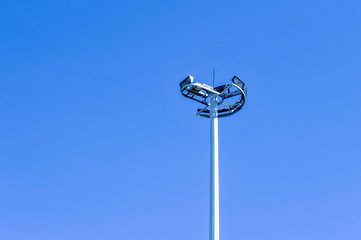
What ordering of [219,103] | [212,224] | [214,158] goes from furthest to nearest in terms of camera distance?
1. [219,103]
2. [214,158]
3. [212,224]

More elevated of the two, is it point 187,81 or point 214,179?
point 187,81

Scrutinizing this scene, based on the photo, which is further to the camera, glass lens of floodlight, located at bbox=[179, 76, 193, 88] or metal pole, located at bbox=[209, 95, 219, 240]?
glass lens of floodlight, located at bbox=[179, 76, 193, 88]

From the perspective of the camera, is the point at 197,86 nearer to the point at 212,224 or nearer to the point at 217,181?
the point at 217,181

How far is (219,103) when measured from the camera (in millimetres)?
48844

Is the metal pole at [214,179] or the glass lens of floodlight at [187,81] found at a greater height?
the glass lens of floodlight at [187,81]

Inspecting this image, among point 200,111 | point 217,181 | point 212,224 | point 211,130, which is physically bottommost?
point 212,224

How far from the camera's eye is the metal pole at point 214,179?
41562mm

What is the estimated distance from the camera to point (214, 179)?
44.0 meters

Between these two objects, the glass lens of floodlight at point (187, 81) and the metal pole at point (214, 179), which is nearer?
the metal pole at point (214, 179)

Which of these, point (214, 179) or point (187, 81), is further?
point (187, 81)

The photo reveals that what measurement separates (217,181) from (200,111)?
369 inches

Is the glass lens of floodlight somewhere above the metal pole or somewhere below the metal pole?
above

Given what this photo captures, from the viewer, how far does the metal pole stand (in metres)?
41.6

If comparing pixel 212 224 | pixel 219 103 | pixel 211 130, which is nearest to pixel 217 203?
pixel 212 224
